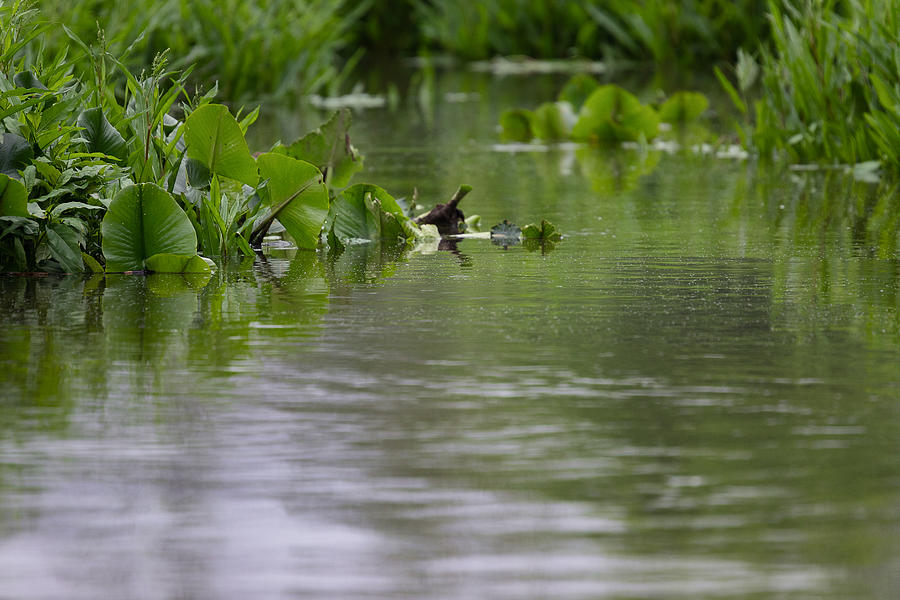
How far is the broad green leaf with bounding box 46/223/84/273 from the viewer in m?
4.09

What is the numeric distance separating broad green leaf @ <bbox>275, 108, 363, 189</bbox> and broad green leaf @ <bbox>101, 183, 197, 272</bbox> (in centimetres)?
114

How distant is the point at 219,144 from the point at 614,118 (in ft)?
14.6

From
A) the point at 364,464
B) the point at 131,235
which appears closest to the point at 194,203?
the point at 131,235

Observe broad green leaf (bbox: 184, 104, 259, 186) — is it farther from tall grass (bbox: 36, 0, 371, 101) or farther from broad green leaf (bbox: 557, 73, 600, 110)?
broad green leaf (bbox: 557, 73, 600, 110)

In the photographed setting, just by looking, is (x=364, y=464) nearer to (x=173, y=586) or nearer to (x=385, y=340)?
(x=173, y=586)

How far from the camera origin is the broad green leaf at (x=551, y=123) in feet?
28.9

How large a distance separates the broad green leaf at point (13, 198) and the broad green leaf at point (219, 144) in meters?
0.50

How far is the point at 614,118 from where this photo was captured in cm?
859

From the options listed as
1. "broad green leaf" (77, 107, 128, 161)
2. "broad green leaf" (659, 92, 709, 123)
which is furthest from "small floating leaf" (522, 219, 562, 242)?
"broad green leaf" (659, 92, 709, 123)

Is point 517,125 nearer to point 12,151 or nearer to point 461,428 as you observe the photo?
point 12,151

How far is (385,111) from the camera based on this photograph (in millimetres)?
11242

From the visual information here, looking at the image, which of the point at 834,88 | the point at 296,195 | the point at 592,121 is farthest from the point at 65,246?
the point at 592,121

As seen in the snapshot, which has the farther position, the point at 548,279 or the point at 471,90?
the point at 471,90

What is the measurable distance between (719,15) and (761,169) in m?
8.73
